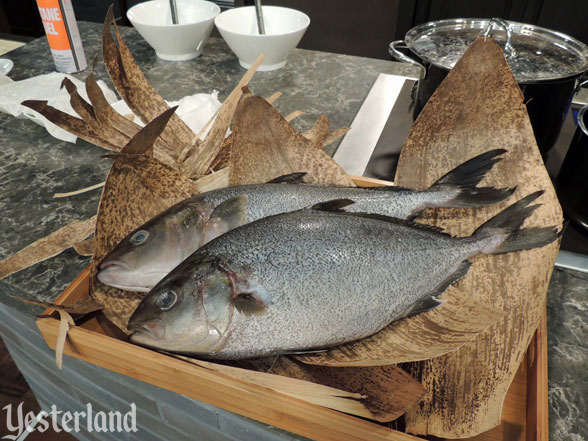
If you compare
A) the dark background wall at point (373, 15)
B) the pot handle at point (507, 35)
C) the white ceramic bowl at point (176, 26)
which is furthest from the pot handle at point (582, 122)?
the dark background wall at point (373, 15)

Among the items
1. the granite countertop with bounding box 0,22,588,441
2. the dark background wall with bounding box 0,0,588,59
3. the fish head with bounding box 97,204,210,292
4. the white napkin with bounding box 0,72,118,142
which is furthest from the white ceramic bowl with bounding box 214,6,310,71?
the dark background wall with bounding box 0,0,588,59

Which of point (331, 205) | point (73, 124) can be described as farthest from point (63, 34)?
point (331, 205)

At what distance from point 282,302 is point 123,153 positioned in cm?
35

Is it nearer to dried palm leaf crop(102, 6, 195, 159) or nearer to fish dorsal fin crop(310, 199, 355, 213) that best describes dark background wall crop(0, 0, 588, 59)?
dried palm leaf crop(102, 6, 195, 159)

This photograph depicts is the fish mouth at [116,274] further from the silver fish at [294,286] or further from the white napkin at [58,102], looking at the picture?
the white napkin at [58,102]

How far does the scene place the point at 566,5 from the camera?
8.42 ft

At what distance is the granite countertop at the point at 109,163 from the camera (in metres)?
0.66

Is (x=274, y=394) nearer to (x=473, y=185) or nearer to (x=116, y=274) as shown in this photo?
(x=116, y=274)

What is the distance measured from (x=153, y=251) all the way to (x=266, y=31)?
1.22 m

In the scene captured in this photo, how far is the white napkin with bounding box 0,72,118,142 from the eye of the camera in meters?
1.21

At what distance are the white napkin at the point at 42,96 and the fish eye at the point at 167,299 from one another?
91 cm

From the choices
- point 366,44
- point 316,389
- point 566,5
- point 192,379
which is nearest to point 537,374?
point 316,389

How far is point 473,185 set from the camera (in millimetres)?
652

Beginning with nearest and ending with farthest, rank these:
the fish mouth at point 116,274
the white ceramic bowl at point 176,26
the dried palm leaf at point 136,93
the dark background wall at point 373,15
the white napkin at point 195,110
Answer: the fish mouth at point 116,274, the dried palm leaf at point 136,93, the white napkin at point 195,110, the white ceramic bowl at point 176,26, the dark background wall at point 373,15
